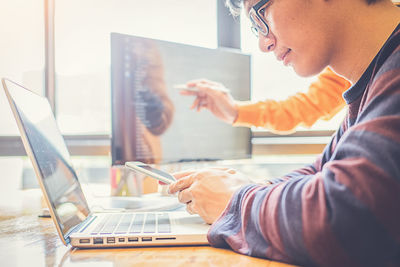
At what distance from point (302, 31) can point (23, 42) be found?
1841mm

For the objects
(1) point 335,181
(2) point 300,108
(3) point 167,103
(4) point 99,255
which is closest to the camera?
(1) point 335,181

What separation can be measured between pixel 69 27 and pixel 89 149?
70 cm

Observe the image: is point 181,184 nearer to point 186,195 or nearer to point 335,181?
point 186,195

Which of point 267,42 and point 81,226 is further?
point 267,42

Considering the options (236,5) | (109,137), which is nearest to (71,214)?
(236,5)

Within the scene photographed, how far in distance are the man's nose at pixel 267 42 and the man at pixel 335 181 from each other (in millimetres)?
39

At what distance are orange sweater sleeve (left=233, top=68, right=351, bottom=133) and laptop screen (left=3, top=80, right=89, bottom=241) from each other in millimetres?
692

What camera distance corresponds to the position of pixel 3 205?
1.12 metres

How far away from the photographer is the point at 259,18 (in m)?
0.78

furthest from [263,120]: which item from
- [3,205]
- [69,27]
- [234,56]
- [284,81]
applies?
[69,27]

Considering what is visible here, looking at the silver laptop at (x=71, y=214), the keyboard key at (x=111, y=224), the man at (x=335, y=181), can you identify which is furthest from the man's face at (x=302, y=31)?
the keyboard key at (x=111, y=224)

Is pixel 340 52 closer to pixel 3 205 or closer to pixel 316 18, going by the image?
A: pixel 316 18

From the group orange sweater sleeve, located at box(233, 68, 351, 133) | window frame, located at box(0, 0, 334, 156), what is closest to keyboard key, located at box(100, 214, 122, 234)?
orange sweater sleeve, located at box(233, 68, 351, 133)

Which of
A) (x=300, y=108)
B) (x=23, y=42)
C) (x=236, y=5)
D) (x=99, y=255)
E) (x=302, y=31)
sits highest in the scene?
(x=23, y=42)
